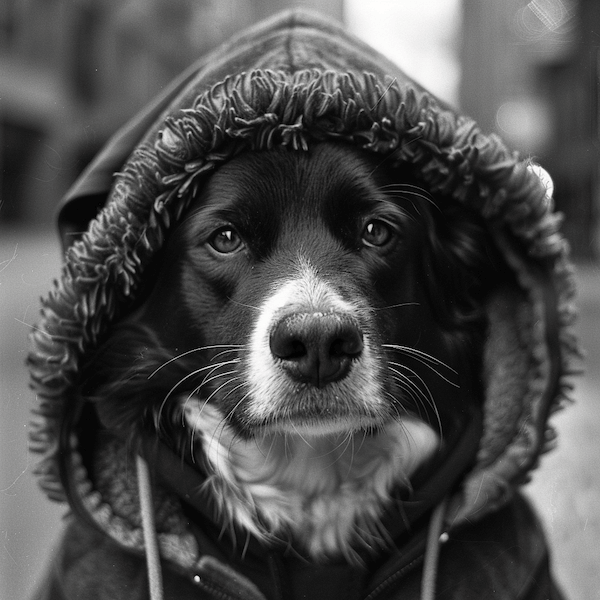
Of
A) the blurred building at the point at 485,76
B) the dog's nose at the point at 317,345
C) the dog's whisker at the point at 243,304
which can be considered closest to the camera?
the dog's nose at the point at 317,345

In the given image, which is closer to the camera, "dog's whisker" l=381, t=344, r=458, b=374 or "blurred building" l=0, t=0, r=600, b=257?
"dog's whisker" l=381, t=344, r=458, b=374

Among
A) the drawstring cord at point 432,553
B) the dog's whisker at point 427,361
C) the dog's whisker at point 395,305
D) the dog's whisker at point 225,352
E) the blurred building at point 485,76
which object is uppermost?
the blurred building at point 485,76

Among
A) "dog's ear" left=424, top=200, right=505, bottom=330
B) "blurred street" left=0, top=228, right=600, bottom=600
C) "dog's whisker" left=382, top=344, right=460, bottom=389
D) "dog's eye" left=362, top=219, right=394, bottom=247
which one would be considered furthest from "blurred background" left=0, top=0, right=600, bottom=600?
"dog's whisker" left=382, top=344, right=460, bottom=389

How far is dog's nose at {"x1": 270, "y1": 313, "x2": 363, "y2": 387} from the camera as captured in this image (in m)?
1.17

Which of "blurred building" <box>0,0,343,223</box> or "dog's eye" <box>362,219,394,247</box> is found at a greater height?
"blurred building" <box>0,0,343,223</box>

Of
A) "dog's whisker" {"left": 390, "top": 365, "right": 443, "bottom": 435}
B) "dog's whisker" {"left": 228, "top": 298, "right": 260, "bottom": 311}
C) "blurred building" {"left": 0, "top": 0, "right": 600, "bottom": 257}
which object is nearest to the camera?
"dog's whisker" {"left": 228, "top": 298, "right": 260, "bottom": 311}

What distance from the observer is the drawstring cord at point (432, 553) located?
1432 mm

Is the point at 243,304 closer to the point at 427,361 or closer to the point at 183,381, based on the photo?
the point at 183,381

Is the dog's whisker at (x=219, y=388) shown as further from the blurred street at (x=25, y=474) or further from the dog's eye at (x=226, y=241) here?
the blurred street at (x=25, y=474)

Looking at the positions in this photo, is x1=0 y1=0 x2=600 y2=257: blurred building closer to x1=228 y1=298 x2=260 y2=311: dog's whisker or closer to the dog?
the dog

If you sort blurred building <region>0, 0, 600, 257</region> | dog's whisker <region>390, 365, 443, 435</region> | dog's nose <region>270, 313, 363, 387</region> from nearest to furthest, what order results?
dog's nose <region>270, 313, 363, 387</region>
dog's whisker <region>390, 365, 443, 435</region>
blurred building <region>0, 0, 600, 257</region>

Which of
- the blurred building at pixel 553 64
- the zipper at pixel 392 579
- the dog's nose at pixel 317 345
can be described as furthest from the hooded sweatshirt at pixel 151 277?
the dog's nose at pixel 317 345

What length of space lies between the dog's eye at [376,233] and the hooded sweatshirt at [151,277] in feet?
0.41

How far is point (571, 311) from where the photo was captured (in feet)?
4.71
